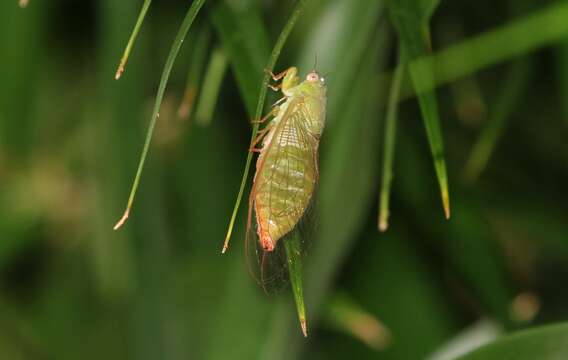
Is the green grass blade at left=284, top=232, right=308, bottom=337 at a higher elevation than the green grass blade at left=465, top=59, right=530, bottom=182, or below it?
higher

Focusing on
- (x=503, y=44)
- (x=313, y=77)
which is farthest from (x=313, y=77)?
(x=503, y=44)

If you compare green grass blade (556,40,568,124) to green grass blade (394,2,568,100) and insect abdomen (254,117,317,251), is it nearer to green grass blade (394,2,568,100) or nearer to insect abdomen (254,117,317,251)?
green grass blade (394,2,568,100)

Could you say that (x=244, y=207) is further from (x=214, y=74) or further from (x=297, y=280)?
(x=297, y=280)

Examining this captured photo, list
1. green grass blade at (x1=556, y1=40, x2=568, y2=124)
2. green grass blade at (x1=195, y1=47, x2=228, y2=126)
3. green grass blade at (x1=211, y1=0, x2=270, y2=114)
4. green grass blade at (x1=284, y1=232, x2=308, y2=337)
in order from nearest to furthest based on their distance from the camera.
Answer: green grass blade at (x1=284, y1=232, x2=308, y2=337)
green grass blade at (x1=211, y1=0, x2=270, y2=114)
green grass blade at (x1=195, y1=47, x2=228, y2=126)
green grass blade at (x1=556, y1=40, x2=568, y2=124)

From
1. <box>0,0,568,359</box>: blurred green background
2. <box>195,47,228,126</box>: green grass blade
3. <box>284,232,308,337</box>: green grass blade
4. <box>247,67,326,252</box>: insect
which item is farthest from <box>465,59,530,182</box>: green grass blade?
<box>284,232,308,337</box>: green grass blade

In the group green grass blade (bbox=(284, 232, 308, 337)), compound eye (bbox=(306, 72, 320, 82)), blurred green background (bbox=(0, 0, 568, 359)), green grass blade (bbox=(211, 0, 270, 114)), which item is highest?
green grass blade (bbox=(211, 0, 270, 114))

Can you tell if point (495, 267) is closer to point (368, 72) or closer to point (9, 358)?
point (368, 72)
